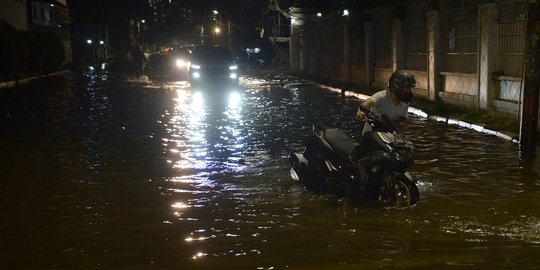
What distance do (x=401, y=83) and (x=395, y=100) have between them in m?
0.24

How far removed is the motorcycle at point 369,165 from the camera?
24.0ft

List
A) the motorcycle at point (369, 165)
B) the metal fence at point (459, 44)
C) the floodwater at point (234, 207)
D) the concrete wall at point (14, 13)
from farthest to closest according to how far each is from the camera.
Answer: the concrete wall at point (14, 13) < the metal fence at point (459, 44) < the motorcycle at point (369, 165) < the floodwater at point (234, 207)

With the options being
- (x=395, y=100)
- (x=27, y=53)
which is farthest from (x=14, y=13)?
(x=395, y=100)

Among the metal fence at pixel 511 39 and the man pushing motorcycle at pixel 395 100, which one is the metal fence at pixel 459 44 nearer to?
the metal fence at pixel 511 39

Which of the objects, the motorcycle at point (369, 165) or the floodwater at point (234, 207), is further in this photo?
the motorcycle at point (369, 165)

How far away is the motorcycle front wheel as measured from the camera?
7.49 metres

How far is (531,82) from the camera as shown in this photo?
11.4m

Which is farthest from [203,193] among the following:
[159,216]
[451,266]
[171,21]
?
[171,21]

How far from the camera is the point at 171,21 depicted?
492 ft

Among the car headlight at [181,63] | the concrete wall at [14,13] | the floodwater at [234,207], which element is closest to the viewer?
the floodwater at [234,207]

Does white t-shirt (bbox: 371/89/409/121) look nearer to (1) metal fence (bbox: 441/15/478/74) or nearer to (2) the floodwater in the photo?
(2) the floodwater

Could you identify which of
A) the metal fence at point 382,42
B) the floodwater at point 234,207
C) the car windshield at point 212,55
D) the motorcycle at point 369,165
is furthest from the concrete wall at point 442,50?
the motorcycle at point 369,165

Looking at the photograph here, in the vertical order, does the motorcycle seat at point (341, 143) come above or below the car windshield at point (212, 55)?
below

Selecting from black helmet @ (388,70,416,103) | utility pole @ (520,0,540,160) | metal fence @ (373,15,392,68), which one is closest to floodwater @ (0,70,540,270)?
utility pole @ (520,0,540,160)
